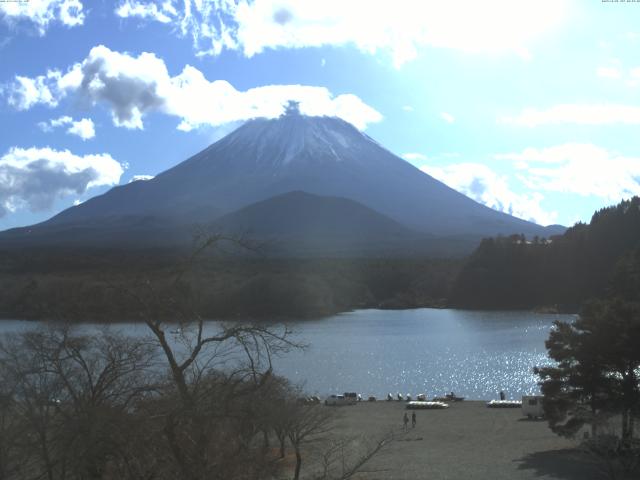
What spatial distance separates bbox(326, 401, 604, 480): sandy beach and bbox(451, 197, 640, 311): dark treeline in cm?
3498

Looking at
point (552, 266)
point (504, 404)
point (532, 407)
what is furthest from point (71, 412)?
point (552, 266)

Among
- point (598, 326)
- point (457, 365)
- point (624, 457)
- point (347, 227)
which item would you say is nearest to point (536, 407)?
point (598, 326)

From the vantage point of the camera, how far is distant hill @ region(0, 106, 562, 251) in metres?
98.4

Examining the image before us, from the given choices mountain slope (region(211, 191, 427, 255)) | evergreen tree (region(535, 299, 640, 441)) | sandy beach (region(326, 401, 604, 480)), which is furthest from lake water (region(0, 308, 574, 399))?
mountain slope (region(211, 191, 427, 255))

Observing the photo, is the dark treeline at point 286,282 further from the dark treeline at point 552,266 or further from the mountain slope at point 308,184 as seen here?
the mountain slope at point 308,184

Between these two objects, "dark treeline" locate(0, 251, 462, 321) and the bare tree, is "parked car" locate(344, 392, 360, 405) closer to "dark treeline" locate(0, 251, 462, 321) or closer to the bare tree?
"dark treeline" locate(0, 251, 462, 321)

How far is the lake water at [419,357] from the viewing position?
21141 millimetres

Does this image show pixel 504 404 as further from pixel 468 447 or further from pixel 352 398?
pixel 468 447

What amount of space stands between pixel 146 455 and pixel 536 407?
13139 mm

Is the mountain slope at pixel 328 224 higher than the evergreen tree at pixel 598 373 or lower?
higher

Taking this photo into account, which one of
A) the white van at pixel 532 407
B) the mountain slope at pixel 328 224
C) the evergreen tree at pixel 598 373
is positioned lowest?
the white van at pixel 532 407

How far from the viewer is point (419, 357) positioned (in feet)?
87.8

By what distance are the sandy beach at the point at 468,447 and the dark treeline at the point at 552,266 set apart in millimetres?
34976

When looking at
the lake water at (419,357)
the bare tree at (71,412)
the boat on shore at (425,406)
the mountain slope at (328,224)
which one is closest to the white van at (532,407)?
the boat on shore at (425,406)
